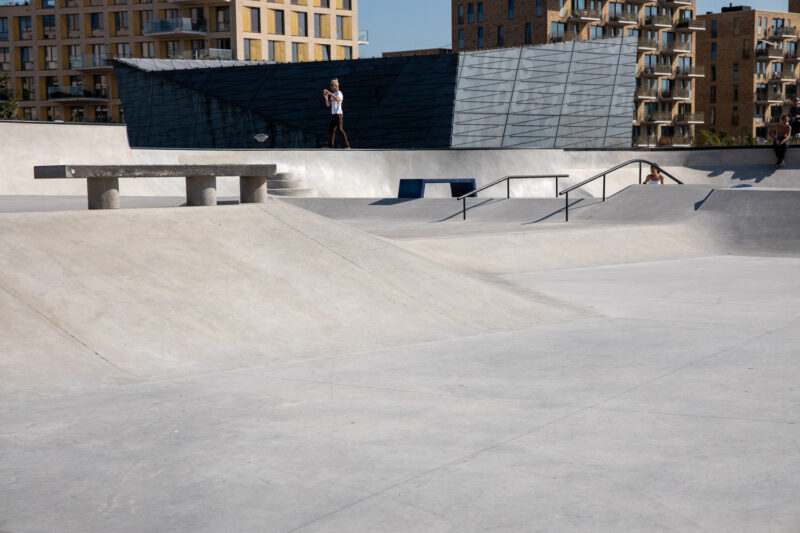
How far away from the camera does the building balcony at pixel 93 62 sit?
83.9m

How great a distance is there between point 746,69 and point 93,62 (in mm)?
73020

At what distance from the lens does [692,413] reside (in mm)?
5270

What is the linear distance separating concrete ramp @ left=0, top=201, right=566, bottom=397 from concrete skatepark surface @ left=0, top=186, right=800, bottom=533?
24 millimetres

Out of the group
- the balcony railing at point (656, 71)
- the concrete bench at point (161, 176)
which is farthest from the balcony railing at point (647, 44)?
the concrete bench at point (161, 176)

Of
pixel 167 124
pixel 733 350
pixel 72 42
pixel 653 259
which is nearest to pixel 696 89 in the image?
pixel 72 42

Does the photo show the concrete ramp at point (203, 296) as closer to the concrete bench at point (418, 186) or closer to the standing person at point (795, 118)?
the concrete bench at point (418, 186)

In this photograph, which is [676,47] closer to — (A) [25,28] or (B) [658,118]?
(B) [658,118]

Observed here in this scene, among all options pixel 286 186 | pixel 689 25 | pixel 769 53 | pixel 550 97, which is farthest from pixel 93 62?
pixel 769 53

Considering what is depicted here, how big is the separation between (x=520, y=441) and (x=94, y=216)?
506cm

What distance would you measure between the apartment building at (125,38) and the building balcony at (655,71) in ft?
98.9

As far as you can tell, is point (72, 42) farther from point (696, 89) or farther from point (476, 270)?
point (476, 270)

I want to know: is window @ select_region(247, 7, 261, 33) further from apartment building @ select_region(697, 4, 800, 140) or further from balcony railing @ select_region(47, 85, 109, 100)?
apartment building @ select_region(697, 4, 800, 140)

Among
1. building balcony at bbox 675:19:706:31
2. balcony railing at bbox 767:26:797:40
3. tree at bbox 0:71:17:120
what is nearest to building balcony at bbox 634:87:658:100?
building balcony at bbox 675:19:706:31

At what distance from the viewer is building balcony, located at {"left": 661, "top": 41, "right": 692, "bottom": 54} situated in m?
97.9
